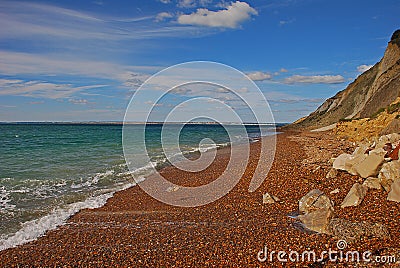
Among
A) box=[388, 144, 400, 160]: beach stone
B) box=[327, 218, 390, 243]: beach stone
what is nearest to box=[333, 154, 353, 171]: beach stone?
box=[388, 144, 400, 160]: beach stone

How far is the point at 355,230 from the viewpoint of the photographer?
7281mm

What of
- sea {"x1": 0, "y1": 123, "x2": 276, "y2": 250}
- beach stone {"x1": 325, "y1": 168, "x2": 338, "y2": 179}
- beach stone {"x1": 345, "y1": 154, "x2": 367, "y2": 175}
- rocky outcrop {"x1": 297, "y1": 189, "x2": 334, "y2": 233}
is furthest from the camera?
beach stone {"x1": 325, "y1": 168, "x2": 338, "y2": 179}

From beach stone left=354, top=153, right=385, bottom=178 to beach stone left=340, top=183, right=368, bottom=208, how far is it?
4.84 feet

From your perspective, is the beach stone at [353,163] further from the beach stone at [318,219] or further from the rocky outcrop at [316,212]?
the beach stone at [318,219]

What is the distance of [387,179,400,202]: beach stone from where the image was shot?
29.9 feet

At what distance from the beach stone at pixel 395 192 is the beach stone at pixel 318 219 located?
2141 millimetres

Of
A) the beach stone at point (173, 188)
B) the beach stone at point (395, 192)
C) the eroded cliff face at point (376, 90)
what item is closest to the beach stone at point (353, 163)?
the beach stone at point (395, 192)

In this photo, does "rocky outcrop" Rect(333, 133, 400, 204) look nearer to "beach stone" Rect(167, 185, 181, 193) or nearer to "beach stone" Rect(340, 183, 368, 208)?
"beach stone" Rect(340, 183, 368, 208)

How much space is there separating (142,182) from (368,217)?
34.7 ft

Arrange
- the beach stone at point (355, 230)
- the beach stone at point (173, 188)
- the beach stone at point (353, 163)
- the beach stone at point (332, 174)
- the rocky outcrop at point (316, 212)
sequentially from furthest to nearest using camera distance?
1. the beach stone at point (173, 188)
2. the beach stone at point (332, 174)
3. the beach stone at point (353, 163)
4. the rocky outcrop at point (316, 212)
5. the beach stone at point (355, 230)

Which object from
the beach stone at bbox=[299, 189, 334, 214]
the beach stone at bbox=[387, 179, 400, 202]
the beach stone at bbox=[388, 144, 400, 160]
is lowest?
the beach stone at bbox=[299, 189, 334, 214]

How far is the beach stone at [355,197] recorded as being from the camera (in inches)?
365

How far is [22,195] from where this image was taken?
13586 mm

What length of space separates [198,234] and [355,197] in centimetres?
457
